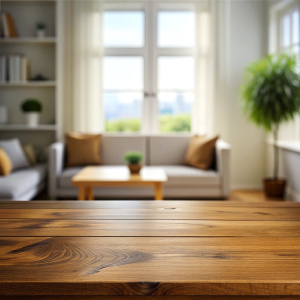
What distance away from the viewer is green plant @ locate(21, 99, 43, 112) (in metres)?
5.01

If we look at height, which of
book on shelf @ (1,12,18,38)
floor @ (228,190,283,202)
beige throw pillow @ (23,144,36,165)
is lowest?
floor @ (228,190,283,202)

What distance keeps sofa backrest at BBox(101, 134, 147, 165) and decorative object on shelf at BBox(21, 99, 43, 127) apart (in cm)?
88

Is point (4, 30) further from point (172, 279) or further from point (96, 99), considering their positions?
point (172, 279)

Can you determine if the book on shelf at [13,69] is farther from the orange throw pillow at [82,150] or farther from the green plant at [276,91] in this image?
the green plant at [276,91]

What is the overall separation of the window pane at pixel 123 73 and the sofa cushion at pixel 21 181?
1550 millimetres

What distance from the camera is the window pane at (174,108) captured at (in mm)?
5520

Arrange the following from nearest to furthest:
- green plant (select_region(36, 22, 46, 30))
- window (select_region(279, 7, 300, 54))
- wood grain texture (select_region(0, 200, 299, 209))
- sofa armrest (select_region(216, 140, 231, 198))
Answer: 1. wood grain texture (select_region(0, 200, 299, 209))
2. sofa armrest (select_region(216, 140, 231, 198))
3. window (select_region(279, 7, 300, 54))
4. green plant (select_region(36, 22, 46, 30))

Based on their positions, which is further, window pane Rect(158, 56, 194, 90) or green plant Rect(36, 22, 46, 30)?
A: window pane Rect(158, 56, 194, 90)

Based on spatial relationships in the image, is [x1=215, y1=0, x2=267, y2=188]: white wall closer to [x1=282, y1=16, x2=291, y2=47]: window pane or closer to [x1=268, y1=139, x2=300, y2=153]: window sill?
[x1=282, y1=16, x2=291, y2=47]: window pane

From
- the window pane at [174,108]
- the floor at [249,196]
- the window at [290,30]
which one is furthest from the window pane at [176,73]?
the floor at [249,196]

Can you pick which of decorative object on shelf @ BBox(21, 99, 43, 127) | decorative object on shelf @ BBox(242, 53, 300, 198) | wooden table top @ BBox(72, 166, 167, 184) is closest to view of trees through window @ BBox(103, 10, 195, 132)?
decorative object on shelf @ BBox(21, 99, 43, 127)

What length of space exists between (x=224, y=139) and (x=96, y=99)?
5.85ft

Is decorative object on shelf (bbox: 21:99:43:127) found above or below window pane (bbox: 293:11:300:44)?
below

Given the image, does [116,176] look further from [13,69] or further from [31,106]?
[13,69]
